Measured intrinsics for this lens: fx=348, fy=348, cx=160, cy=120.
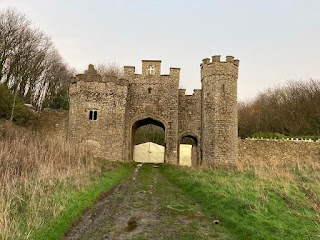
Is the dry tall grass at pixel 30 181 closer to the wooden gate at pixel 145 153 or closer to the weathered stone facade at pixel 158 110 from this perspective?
the weathered stone facade at pixel 158 110

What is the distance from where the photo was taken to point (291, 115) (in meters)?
40.6

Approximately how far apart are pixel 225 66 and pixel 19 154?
55.9 feet

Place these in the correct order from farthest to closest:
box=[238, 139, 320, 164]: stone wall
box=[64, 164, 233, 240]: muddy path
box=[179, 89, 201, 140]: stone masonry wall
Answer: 1. box=[238, 139, 320, 164]: stone wall
2. box=[179, 89, 201, 140]: stone masonry wall
3. box=[64, 164, 233, 240]: muddy path

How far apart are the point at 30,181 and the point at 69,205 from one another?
190 cm

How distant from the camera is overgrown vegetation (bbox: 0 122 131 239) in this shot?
6770 mm

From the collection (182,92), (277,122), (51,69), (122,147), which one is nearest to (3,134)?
(122,147)

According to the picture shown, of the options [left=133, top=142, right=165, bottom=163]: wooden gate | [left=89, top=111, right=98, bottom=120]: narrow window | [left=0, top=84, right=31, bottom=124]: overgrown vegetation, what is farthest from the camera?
[left=133, top=142, right=165, bottom=163]: wooden gate

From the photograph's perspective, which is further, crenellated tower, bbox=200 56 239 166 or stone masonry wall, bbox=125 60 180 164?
stone masonry wall, bbox=125 60 180 164

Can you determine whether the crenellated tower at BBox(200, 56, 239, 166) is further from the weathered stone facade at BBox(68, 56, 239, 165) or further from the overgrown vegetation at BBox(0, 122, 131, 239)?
the overgrown vegetation at BBox(0, 122, 131, 239)

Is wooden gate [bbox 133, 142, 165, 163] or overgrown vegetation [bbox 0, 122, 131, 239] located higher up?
wooden gate [bbox 133, 142, 165, 163]

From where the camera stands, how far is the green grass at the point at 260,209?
7062 mm

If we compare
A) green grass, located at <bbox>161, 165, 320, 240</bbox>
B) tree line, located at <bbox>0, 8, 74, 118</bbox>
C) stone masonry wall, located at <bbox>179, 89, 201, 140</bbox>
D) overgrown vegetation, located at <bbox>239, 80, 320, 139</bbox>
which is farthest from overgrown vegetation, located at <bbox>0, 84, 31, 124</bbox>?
overgrown vegetation, located at <bbox>239, 80, 320, 139</bbox>

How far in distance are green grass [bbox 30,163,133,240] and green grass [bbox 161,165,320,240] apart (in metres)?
3.26

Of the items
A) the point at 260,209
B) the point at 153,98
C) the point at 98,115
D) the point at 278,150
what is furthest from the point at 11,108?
the point at 260,209
